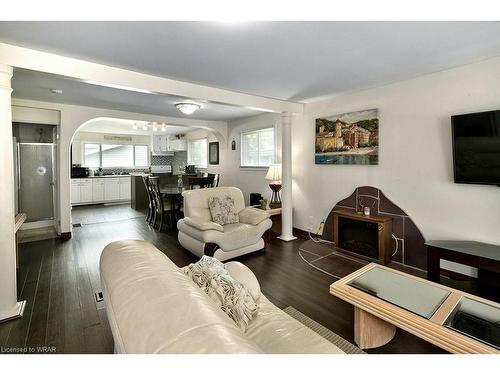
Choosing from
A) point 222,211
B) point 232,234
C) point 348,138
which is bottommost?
point 232,234

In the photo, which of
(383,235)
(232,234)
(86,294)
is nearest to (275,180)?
(232,234)

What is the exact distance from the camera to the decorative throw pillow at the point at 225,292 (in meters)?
1.24

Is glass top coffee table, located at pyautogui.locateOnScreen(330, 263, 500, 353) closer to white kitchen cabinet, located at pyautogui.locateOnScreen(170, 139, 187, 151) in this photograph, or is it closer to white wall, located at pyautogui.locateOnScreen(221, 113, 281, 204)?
white wall, located at pyautogui.locateOnScreen(221, 113, 281, 204)

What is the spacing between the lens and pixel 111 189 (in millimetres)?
7871

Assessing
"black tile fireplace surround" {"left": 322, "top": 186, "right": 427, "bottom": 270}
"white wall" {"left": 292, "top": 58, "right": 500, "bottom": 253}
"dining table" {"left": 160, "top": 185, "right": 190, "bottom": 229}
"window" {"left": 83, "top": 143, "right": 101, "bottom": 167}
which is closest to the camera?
"white wall" {"left": 292, "top": 58, "right": 500, "bottom": 253}

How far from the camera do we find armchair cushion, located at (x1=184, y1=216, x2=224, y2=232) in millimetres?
3184

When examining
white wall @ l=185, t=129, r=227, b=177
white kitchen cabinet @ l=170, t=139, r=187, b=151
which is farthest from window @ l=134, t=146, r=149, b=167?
white wall @ l=185, t=129, r=227, b=177

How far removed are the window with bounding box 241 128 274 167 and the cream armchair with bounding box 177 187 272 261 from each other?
1546mm

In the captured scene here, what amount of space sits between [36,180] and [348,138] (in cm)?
563

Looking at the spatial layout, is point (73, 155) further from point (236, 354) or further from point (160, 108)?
point (236, 354)

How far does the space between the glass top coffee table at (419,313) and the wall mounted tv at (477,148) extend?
A: 1.44m

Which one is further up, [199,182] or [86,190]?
[199,182]

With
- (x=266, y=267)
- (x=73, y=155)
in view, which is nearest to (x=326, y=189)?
(x=266, y=267)

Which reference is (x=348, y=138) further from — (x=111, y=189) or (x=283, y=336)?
(x=111, y=189)
